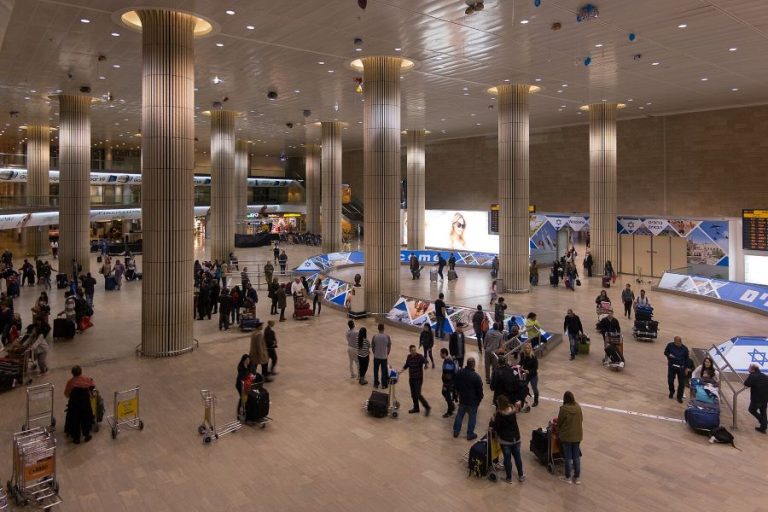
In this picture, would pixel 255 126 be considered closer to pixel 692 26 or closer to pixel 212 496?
pixel 692 26

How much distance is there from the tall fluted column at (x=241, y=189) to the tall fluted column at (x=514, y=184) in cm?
2770

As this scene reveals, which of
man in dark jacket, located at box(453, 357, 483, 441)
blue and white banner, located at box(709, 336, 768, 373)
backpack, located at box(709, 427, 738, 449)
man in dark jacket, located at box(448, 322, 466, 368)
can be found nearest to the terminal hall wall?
blue and white banner, located at box(709, 336, 768, 373)

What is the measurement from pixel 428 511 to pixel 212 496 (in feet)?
8.66

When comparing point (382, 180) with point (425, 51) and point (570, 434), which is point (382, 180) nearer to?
point (425, 51)

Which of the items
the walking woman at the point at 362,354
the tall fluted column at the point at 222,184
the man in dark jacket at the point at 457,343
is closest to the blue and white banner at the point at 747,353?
the man in dark jacket at the point at 457,343

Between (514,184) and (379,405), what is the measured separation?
53.9ft

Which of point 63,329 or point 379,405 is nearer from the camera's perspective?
point 379,405

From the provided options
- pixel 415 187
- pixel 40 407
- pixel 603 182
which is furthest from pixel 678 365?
pixel 415 187

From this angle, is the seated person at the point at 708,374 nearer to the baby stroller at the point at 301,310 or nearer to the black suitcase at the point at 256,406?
the black suitcase at the point at 256,406

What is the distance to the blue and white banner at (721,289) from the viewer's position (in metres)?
19.2

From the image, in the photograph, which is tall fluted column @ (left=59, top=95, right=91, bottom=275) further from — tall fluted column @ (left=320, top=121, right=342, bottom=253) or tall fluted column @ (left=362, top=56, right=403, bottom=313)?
tall fluted column @ (left=320, top=121, right=342, bottom=253)

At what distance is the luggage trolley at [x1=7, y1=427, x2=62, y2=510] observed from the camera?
637cm

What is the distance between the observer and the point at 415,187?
41.2 m

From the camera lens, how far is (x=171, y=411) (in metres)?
9.71
